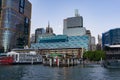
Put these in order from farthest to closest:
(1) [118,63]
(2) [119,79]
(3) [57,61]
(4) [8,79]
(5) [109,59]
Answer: (3) [57,61], (5) [109,59], (1) [118,63], (2) [119,79], (4) [8,79]

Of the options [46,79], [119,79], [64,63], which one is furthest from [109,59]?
[46,79]

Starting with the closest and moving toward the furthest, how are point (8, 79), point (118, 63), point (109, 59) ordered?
1. point (8, 79)
2. point (118, 63)
3. point (109, 59)

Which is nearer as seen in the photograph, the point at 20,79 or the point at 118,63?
the point at 20,79

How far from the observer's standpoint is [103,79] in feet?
225

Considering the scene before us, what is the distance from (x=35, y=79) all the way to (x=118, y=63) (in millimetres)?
70371

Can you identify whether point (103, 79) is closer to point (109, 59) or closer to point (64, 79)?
point (64, 79)

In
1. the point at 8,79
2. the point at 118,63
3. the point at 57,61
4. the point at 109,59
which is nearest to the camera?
the point at 8,79

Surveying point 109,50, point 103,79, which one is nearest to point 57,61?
point 109,50

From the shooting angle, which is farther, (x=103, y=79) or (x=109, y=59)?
(x=109, y=59)

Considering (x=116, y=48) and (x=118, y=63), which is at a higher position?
(x=116, y=48)

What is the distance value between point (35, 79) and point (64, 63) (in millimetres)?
108392

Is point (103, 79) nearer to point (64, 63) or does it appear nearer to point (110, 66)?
point (110, 66)

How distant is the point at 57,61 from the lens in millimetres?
172250

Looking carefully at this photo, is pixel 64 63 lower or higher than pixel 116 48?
lower
